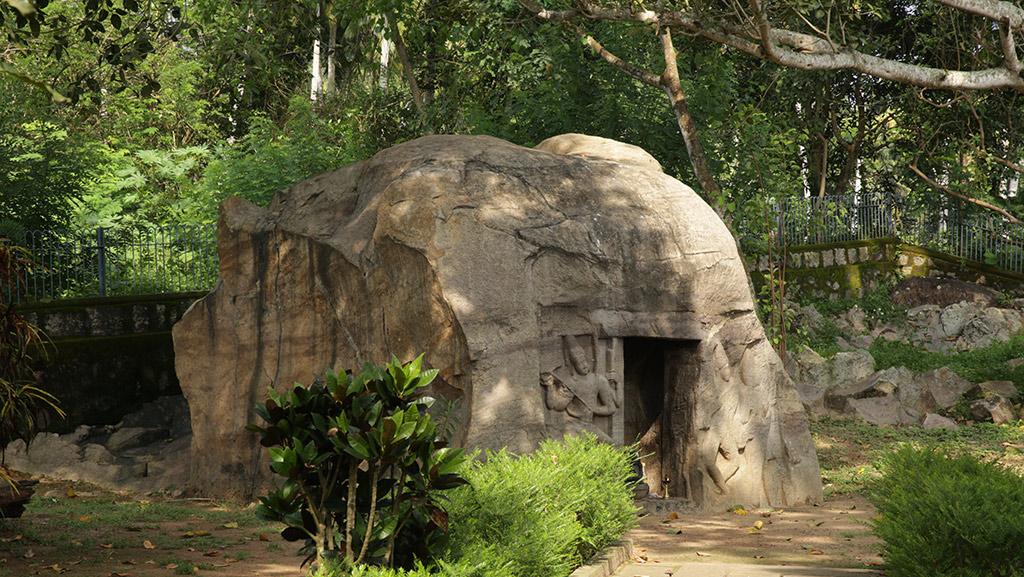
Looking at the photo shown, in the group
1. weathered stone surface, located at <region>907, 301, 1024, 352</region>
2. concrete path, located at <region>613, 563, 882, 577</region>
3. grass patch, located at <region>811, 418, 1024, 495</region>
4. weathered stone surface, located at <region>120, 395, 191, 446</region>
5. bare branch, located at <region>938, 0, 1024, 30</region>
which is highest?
bare branch, located at <region>938, 0, 1024, 30</region>

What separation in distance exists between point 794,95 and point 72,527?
722 inches

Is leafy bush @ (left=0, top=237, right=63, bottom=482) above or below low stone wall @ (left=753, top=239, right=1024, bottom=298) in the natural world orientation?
below

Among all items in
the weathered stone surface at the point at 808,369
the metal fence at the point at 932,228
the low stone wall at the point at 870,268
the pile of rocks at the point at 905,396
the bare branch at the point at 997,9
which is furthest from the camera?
the metal fence at the point at 932,228

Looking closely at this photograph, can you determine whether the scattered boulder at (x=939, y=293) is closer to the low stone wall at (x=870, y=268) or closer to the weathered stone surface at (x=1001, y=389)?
the low stone wall at (x=870, y=268)

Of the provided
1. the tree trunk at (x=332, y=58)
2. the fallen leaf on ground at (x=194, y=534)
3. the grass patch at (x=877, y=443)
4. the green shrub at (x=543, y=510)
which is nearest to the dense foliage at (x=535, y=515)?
the green shrub at (x=543, y=510)

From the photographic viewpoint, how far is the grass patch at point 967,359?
20.1 meters

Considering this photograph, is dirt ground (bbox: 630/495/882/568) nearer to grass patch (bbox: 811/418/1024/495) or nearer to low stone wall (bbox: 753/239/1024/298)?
grass patch (bbox: 811/418/1024/495)

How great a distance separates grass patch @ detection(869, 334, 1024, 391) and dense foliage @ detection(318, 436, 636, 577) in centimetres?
1286

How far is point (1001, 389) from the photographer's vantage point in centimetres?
1930

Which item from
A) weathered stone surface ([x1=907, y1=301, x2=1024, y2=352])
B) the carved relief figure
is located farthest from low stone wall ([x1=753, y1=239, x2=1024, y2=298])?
the carved relief figure

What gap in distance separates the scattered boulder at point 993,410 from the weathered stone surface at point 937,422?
0.53 meters

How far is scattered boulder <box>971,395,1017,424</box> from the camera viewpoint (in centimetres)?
1827

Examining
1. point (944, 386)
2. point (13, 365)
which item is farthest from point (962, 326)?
point (13, 365)

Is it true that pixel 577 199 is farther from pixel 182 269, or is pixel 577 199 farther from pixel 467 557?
pixel 182 269
